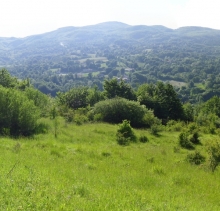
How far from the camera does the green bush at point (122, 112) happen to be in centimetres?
3147

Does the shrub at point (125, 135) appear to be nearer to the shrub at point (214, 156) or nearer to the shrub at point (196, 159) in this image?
the shrub at point (196, 159)

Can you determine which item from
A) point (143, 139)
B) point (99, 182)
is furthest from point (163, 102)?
point (99, 182)

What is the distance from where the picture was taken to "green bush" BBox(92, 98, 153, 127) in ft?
103

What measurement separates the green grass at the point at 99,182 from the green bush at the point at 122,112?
53.9ft

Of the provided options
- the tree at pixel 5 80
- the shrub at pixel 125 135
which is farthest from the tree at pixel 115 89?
the shrub at pixel 125 135

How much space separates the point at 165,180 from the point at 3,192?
Answer: 6.39m

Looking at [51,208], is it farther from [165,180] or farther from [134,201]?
[165,180]

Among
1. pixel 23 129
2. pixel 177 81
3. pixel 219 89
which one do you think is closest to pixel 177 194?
pixel 23 129

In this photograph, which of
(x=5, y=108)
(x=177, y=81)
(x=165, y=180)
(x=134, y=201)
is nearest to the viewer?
(x=134, y=201)

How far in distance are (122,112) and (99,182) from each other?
2299 cm

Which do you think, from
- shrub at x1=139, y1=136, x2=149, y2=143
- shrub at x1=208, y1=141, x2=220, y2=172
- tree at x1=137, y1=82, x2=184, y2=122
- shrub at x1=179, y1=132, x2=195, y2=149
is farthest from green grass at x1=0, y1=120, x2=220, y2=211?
tree at x1=137, y1=82, x2=184, y2=122

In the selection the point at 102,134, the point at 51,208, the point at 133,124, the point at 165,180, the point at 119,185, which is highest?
the point at 51,208

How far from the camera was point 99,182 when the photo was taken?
8711mm

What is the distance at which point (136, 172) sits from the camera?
10758mm
